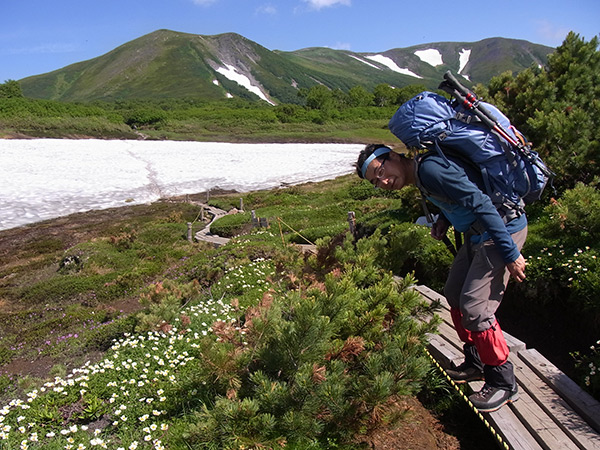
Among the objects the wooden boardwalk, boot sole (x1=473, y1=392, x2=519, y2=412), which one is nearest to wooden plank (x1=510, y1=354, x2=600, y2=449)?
the wooden boardwalk

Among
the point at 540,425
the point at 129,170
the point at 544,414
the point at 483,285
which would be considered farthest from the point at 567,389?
the point at 129,170

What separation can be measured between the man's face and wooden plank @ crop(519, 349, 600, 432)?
2262 millimetres

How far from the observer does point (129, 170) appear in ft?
177

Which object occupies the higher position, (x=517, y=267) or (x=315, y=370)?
(x=517, y=267)

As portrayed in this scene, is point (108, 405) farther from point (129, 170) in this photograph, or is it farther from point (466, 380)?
point (129, 170)

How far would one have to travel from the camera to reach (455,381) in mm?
4238

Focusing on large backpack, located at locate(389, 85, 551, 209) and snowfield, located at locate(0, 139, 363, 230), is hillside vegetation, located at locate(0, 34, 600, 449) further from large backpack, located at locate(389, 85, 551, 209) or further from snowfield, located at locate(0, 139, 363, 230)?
snowfield, located at locate(0, 139, 363, 230)

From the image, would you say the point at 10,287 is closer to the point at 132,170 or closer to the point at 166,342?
the point at 166,342

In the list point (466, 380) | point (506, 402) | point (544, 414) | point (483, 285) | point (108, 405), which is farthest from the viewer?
point (108, 405)

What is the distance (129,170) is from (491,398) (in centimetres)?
5492

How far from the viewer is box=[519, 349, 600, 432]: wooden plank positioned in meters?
3.70

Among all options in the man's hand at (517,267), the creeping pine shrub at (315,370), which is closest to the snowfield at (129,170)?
the creeping pine shrub at (315,370)

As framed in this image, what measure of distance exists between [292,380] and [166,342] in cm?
348

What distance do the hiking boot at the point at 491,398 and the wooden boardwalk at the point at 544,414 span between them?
54 millimetres
